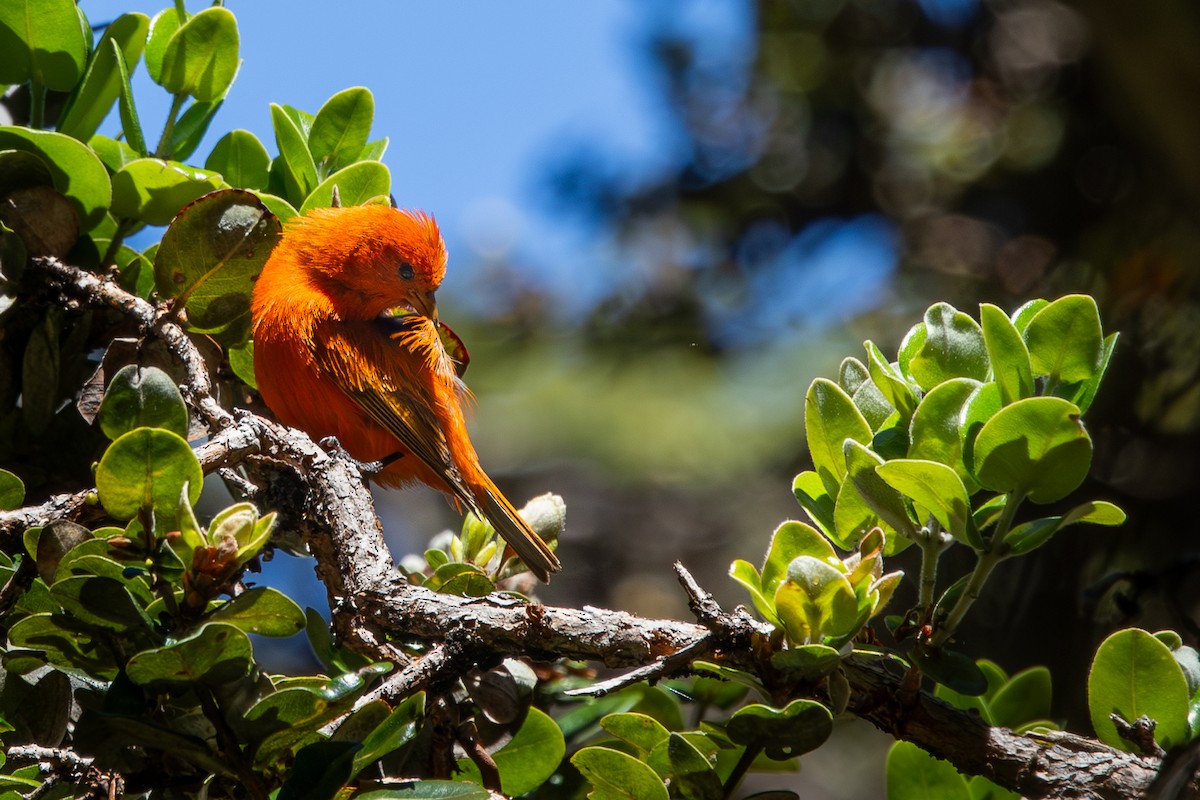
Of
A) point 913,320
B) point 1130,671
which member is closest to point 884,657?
point 1130,671

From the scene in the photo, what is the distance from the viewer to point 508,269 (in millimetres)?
6184

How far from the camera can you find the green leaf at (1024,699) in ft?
7.10

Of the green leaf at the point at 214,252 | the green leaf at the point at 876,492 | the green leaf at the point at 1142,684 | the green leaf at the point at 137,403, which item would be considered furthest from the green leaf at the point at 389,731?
the green leaf at the point at 214,252

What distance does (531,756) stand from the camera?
204cm

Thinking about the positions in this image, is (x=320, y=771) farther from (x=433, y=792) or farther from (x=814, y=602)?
(x=814, y=602)

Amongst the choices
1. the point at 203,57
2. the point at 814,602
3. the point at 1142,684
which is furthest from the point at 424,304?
the point at 1142,684

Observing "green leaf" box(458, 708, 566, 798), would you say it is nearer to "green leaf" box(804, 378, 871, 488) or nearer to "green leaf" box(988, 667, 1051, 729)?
"green leaf" box(804, 378, 871, 488)

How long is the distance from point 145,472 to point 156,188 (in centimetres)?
111

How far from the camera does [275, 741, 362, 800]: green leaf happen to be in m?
→ 1.45

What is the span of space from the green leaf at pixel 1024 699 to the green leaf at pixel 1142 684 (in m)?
0.42

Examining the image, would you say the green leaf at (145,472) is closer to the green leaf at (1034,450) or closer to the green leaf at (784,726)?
the green leaf at (784,726)

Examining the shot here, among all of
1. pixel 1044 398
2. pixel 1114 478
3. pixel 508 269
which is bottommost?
pixel 1044 398

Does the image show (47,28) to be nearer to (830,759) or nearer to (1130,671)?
(1130,671)

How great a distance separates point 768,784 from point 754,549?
4.99 feet
